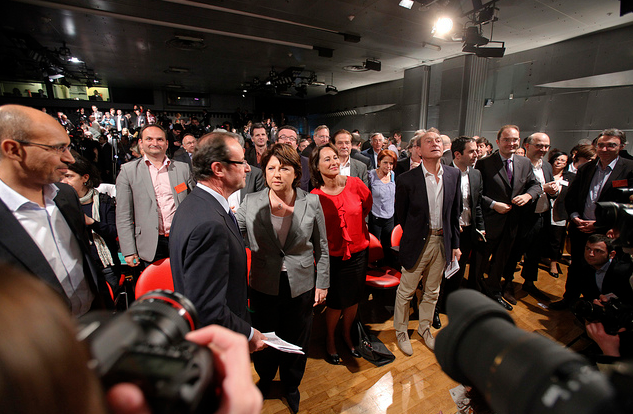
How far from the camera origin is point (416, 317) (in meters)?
2.95

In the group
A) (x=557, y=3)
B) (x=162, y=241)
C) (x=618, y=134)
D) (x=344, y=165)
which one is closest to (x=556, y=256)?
(x=618, y=134)

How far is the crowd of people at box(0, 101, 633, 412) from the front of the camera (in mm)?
1165

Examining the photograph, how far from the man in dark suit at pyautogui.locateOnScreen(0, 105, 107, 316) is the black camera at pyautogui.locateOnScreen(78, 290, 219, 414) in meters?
1.03

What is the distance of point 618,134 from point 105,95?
1891cm

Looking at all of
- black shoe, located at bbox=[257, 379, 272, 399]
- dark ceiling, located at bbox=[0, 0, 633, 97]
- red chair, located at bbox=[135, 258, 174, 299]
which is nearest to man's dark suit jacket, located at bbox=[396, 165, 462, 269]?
black shoe, located at bbox=[257, 379, 272, 399]

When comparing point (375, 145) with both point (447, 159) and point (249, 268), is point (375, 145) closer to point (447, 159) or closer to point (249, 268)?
point (447, 159)

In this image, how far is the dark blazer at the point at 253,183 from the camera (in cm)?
296

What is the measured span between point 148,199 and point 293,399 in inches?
78.2

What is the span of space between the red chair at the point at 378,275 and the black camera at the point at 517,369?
214 cm

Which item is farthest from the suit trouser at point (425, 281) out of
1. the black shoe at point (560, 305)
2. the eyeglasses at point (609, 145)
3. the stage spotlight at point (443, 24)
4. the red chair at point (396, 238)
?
the stage spotlight at point (443, 24)

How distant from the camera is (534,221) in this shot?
3279mm

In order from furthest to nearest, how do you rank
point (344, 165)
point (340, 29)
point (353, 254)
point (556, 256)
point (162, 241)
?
point (340, 29)
point (556, 256)
point (344, 165)
point (162, 241)
point (353, 254)

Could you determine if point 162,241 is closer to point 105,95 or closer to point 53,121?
point 53,121

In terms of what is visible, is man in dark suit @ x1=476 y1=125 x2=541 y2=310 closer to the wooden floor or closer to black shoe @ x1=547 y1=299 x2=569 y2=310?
black shoe @ x1=547 y1=299 x2=569 y2=310
